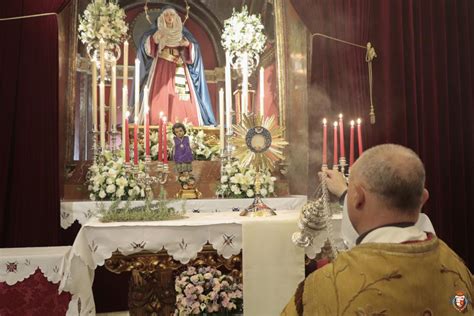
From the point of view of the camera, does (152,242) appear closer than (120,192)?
Yes

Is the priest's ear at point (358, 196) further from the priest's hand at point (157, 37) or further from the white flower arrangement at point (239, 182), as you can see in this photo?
the priest's hand at point (157, 37)

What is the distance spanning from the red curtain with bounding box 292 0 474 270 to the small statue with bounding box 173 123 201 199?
5.20 feet

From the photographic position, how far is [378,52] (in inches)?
192

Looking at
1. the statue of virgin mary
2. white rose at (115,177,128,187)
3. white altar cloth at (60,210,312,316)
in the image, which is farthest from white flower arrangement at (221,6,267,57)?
white altar cloth at (60,210,312,316)

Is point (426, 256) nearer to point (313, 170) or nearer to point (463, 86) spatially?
point (313, 170)

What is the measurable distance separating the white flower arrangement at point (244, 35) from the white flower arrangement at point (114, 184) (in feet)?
6.84

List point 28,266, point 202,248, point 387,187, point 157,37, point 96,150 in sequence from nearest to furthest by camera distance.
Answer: point 387,187 → point 202,248 → point 28,266 → point 96,150 → point 157,37

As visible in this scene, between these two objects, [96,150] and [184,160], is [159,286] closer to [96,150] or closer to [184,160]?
[184,160]

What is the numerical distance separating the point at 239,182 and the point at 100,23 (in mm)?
2198

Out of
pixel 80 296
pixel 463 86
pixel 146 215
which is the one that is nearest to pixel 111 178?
pixel 146 215

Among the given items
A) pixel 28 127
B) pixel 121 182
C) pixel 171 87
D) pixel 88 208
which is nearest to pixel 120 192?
pixel 121 182

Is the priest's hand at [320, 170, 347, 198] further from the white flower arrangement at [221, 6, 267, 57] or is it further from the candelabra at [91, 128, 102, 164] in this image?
the white flower arrangement at [221, 6, 267, 57]

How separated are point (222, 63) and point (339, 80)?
190 centimetres

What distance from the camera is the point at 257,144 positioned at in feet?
10.8
